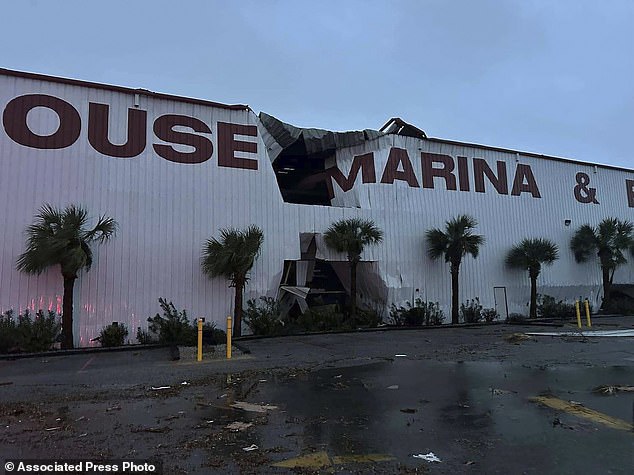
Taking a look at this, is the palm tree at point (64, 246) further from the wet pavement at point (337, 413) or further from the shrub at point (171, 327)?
the wet pavement at point (337, 413)

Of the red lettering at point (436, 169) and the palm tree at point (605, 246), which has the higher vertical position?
the red lettering at point (436, 169)

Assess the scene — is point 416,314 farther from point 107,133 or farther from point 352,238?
point 107,133

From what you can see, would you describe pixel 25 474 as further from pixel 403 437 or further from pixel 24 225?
pixel 24 225

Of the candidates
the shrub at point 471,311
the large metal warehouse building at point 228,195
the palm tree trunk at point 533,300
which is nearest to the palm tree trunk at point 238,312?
the large metal warehouse building at point 228,195

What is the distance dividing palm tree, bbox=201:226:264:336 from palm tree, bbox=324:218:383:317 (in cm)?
352

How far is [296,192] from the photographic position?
91.0ft

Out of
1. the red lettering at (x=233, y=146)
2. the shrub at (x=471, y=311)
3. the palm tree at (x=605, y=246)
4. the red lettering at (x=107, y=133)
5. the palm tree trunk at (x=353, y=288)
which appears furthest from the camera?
the palm tree at (x=605, y=246)

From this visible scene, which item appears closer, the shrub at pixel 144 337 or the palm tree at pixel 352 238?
the shrub at pixel 144 337

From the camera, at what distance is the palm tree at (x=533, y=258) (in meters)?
24.9

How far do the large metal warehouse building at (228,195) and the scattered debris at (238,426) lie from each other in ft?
40.7

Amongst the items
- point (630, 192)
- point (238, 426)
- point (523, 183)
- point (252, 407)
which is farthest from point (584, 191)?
point (238, 426)

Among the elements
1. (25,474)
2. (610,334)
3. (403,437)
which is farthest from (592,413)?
(610,334)

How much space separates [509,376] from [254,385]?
15.4ft

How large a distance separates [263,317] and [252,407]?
11.8 metres
